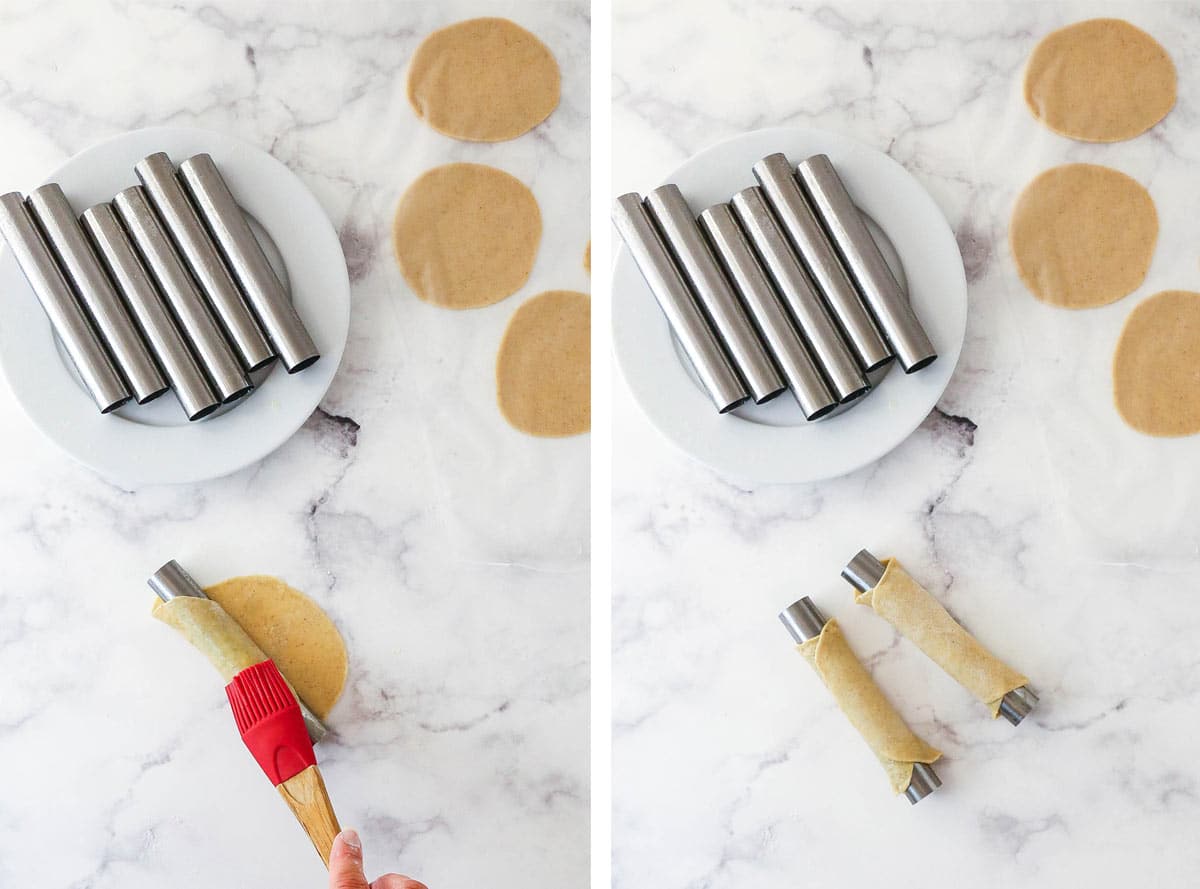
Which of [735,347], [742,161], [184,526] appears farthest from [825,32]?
[184,526]

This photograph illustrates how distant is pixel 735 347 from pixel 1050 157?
0.98 ft

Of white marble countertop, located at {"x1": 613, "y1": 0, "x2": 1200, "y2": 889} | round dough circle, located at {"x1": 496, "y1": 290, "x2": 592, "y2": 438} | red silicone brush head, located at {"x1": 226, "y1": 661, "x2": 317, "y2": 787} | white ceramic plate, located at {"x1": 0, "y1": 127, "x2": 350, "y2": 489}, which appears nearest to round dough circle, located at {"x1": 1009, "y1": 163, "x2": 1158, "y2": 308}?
white marble countertop, located at {"x1": 613, "y1": 0, "x2": 1200, "y2": 889}

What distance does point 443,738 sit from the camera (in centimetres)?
73

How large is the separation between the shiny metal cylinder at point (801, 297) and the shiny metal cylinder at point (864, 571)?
113mm

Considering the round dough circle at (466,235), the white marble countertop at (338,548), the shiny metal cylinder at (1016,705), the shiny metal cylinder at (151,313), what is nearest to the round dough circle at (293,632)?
the white marble countertop at (338,548)

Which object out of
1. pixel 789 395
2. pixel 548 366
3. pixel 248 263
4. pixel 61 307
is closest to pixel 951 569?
pixel 789 395

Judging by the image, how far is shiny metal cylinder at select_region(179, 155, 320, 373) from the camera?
0.70 metres

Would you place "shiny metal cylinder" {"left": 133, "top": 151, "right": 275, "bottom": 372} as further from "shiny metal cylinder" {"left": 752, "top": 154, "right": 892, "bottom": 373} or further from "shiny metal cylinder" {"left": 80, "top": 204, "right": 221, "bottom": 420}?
"shiny metal cylinder" {"left": 752, "top": 154, "right": 892, "bottom": 373}

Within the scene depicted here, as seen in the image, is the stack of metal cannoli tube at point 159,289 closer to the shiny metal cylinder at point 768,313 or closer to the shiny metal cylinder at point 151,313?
the shiny metal cylinder at point 151,313

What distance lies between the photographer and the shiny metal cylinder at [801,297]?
688 millimetres

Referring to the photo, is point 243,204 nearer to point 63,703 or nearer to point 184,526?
point 184,526

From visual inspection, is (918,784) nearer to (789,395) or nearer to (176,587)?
(789,395)

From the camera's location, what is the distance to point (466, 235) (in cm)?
77

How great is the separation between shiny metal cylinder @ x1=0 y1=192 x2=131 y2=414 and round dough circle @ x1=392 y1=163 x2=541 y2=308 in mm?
218
